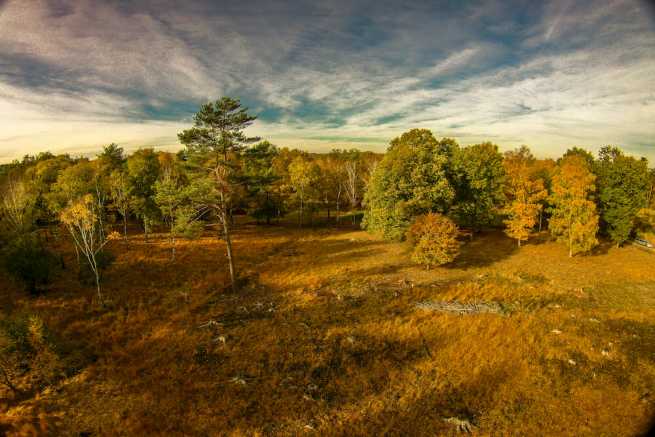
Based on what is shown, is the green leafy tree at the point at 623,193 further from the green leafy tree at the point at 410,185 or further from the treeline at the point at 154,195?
the treeline at the point at 154,195

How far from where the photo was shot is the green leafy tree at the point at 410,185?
102 feet

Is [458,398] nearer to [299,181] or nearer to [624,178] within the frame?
[624,178]

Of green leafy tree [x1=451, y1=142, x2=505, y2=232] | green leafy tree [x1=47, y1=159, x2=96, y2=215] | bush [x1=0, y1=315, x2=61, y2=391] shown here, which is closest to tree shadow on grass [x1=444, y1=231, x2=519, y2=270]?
green leafy tree [x1=451, y1=142, x2=505, y2=232]

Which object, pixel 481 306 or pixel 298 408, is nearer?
pixel 298 408

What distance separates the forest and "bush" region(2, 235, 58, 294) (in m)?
0.09

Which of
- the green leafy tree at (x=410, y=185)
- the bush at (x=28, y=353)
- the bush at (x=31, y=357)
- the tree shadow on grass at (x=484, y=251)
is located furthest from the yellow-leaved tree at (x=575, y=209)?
the bush at (x=28, y=353)

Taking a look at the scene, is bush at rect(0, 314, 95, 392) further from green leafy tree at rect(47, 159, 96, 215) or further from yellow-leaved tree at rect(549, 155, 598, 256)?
yellow-leaved tree at rect(549, 155, 598, 256)

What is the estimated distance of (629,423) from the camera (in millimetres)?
10359

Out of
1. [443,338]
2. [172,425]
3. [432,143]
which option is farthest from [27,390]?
[432,143]

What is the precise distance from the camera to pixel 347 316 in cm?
1853

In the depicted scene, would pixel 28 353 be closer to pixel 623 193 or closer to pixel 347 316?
pixel 347 316

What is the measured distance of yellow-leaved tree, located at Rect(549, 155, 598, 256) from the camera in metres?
29.1

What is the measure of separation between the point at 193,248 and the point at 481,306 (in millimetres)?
30110

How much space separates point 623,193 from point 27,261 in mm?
54436
